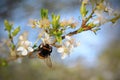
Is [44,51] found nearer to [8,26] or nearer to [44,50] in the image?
[44,50]

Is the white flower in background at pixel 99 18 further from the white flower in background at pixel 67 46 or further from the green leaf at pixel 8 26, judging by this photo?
the green leaf at pixel 8 26

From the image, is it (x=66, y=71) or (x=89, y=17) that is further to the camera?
(x=66, y=71)

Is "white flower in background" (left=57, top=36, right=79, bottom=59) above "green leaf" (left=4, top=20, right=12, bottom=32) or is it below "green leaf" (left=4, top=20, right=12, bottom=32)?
below

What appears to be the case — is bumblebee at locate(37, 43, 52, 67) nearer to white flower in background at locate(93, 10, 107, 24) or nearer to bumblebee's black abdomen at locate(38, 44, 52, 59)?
bumblebee's black abdomen at locate(38, 44, 52, 59)

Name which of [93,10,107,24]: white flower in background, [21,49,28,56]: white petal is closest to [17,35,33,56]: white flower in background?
[21,49,28,56]: white petal

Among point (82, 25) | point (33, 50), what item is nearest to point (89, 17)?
point (82, 25)

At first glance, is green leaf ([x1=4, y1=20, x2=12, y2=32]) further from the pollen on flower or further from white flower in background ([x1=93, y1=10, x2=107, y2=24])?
white flower in background ([x1=93, y1=10, x2=107, y2=24])

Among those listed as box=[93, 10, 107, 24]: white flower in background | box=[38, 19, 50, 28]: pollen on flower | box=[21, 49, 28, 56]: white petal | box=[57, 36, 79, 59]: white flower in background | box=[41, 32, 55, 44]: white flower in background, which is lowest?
box=[57, 36, 79, 59]: white flower in background

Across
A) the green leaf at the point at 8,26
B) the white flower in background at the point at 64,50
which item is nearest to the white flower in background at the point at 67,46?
the white flower in background at the point at 64,50

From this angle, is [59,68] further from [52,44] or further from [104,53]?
[52,44]
